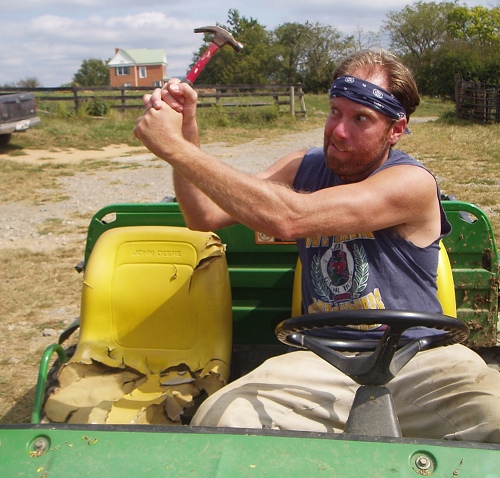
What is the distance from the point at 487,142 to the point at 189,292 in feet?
41.8

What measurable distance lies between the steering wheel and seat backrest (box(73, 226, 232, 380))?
0.86 m

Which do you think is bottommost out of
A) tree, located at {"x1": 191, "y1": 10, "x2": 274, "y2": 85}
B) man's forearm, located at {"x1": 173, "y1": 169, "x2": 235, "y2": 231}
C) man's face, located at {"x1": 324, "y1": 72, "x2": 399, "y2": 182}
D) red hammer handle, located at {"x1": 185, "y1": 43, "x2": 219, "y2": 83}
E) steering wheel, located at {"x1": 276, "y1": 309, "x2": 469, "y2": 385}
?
steering wheel, located at {"x1": 276, "y1": 309, "x2": 469, "y2": 385}

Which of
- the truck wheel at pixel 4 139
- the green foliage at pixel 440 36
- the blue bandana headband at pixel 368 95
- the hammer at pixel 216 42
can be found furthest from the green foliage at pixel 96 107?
the green foliage at pixel 440 36

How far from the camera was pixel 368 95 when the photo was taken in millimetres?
2104

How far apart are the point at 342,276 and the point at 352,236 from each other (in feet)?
0.42

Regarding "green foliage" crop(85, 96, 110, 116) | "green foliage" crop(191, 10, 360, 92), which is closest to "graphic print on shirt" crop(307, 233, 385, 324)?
"green foliage" crop(85, 96, 110, 116)

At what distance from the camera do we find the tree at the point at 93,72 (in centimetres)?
7856

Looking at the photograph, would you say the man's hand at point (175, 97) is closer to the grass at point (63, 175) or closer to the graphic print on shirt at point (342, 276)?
the graphic print on shirt at point (342, 276)

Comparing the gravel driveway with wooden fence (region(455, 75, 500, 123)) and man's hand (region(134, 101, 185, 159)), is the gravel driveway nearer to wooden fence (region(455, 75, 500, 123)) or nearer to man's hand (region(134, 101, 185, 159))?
man's hand (region(134, 101, 185, 159))

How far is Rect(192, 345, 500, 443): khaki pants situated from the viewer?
6.12 ft

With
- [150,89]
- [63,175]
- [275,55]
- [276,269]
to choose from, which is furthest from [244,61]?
[276,269]

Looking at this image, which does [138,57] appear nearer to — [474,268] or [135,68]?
[135,68]

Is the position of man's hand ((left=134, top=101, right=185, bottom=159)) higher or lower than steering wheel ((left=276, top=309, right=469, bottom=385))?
higher

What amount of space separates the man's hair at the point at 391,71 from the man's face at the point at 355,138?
1.7 inches
